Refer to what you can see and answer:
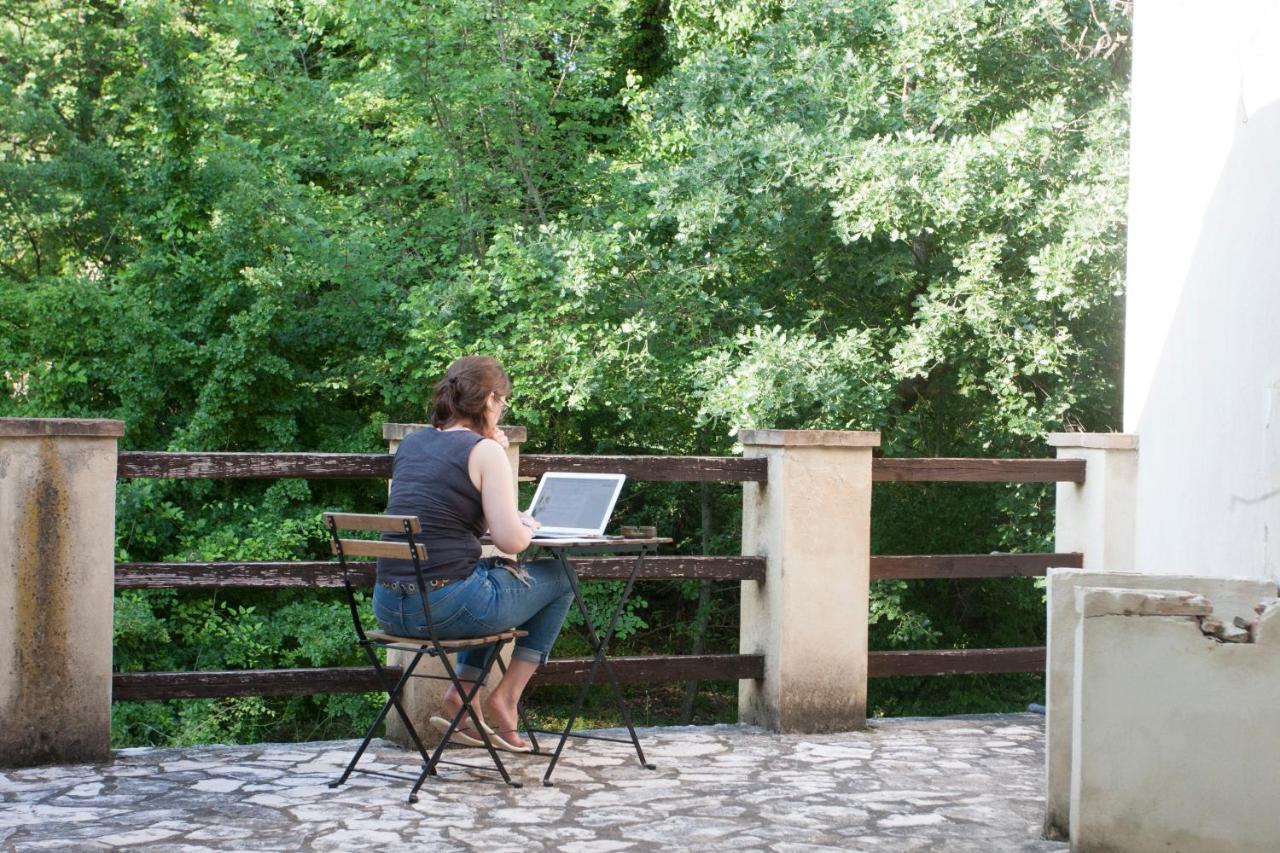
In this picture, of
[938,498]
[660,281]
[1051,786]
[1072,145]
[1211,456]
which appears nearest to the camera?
[1051,786]

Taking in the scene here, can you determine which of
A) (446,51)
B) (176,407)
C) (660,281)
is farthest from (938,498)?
(176,407)

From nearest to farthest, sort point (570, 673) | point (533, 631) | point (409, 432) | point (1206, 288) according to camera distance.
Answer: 1. point (533, 631)
2. point (409, 432)
3. point (1206, 288)
4. point (570, 673)

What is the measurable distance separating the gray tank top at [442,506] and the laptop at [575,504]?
Result: 246 mm

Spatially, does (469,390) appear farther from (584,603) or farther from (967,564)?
(967,564)

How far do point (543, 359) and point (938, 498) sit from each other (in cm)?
411

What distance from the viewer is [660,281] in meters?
10.9

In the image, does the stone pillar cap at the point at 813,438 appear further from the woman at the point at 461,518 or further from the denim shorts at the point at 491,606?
the woman at the point at 461,518

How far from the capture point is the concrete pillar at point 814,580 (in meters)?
5.80

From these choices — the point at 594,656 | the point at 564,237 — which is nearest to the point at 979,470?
the point at 594,656

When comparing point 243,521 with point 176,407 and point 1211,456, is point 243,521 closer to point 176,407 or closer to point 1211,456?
point 176,407

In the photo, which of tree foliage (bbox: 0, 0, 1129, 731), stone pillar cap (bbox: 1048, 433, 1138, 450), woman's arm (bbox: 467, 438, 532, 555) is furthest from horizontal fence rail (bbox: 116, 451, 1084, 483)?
tree foliage (bbox: 0, 0, 1129, 731)

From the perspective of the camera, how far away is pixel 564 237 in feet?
35.2

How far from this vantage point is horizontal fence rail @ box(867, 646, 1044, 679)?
20.0 ft

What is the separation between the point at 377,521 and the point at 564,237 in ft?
21.4
